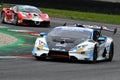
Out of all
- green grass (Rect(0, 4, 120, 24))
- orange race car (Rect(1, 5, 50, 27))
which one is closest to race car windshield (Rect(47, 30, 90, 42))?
orange race car (Rect(1, 5, 50, 27))

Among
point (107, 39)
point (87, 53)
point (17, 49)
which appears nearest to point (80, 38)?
point (87, 53)

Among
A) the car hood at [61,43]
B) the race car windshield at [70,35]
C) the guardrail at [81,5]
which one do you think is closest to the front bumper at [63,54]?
the car hood at [61,43]

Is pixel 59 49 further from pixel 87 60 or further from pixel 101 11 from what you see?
pixel 101 11

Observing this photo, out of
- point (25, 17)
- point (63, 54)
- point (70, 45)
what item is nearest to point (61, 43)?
point (70, 45)

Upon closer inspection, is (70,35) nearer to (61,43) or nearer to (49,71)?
(61,43)

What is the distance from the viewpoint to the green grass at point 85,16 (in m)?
39.1

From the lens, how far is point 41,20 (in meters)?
30.4

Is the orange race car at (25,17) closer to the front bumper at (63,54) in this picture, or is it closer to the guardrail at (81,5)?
the guardrail at (81,5)

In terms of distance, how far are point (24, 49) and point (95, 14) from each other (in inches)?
911

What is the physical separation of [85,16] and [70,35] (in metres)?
25.3

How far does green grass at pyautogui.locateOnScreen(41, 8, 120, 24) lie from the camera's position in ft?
128

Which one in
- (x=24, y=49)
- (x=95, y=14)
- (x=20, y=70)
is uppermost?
(x=20, y=70)

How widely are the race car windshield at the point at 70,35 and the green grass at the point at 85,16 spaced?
2259 centimetres

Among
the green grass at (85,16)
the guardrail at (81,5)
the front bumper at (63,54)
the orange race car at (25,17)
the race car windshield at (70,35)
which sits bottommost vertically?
the green grass at (85,16)
